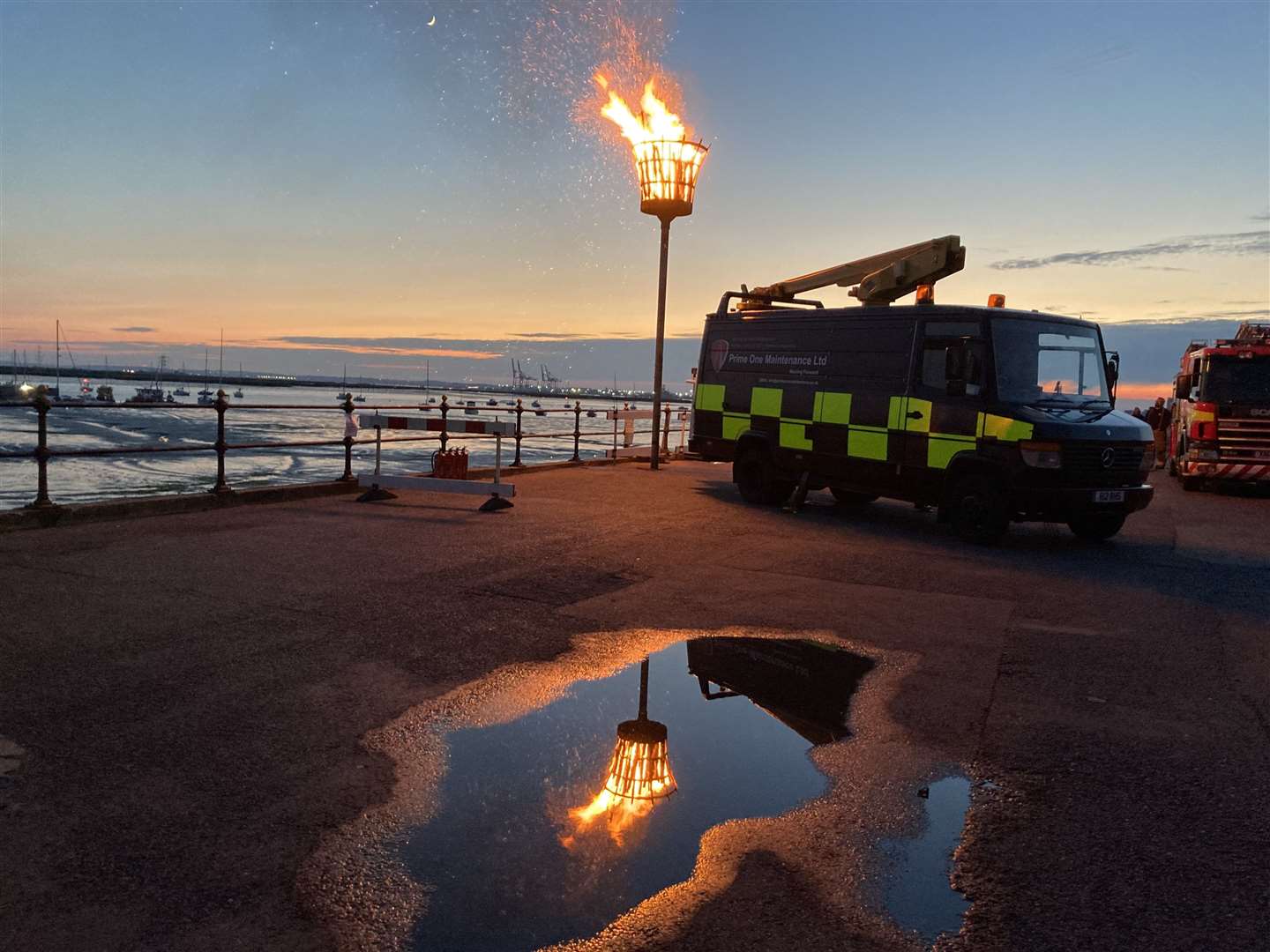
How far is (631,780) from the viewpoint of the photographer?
362 centimetres

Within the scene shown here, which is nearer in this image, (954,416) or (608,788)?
(608,788)

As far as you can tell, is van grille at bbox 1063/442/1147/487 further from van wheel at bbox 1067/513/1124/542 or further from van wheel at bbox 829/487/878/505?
van wheel at bbox 829/487/878/505

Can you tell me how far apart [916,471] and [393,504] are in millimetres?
5973

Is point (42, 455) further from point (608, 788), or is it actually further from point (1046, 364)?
point (1046, 364)

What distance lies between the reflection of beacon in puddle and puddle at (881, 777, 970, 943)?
0.84 meters

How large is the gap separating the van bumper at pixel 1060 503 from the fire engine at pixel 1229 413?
8996 mm

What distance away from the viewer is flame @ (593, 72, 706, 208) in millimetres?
16109

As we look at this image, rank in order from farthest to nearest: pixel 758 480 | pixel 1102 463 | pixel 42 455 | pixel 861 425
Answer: pixel 758 480, pixel 861 425, pixel 1102 463, pixel 42 455

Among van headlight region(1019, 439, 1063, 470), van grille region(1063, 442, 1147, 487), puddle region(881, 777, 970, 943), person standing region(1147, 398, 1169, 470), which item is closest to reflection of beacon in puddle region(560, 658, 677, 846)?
puddle region(881, 777, 970, 943)

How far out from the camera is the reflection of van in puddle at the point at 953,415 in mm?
9578

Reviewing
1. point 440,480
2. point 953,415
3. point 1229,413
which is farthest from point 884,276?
point 1229,413

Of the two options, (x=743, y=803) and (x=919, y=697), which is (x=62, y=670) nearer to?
(x=743, y=803)

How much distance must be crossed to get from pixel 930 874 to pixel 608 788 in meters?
1.17

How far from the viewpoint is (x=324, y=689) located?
15.0ft
